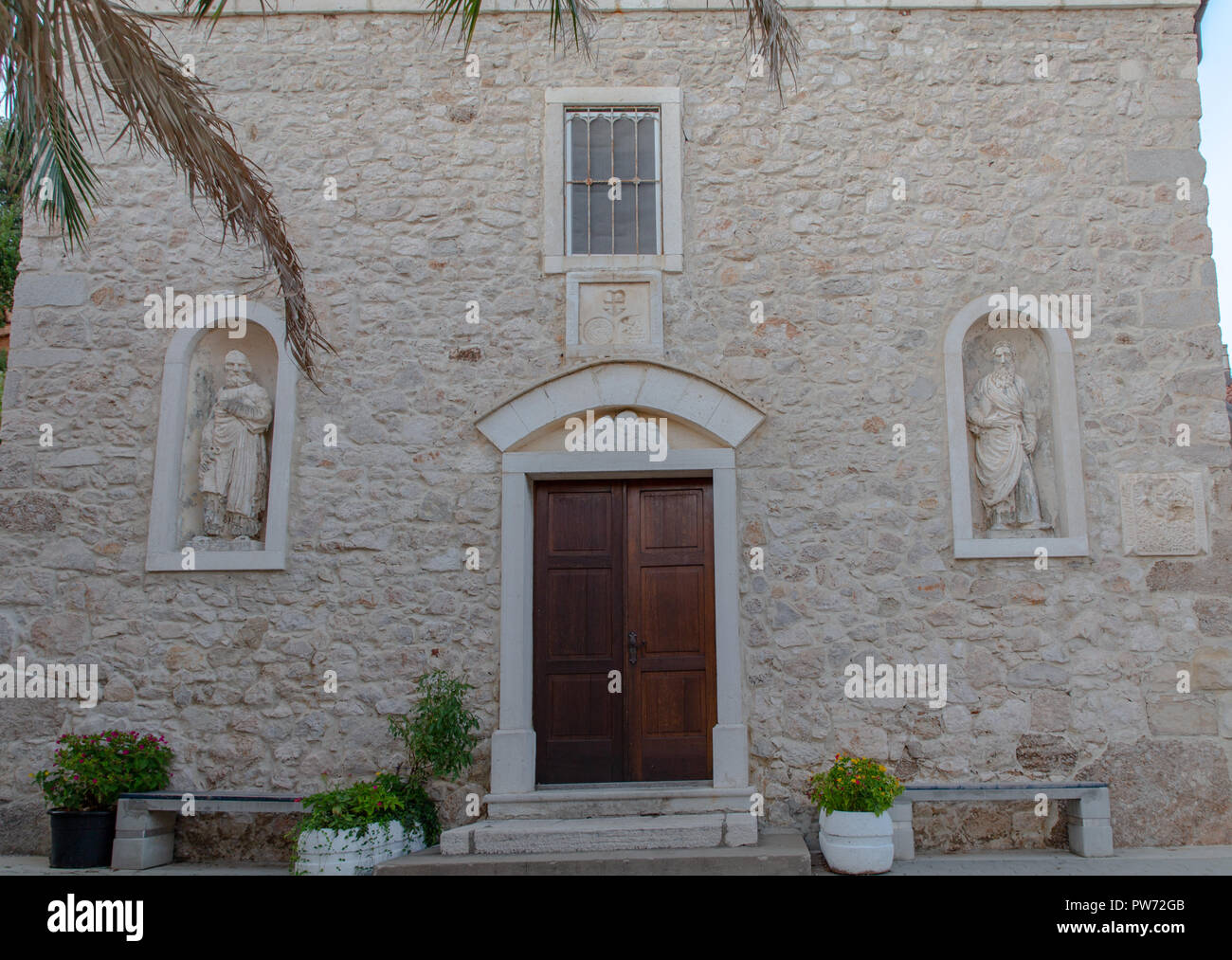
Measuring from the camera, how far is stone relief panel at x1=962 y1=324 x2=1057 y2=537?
629 centimetres

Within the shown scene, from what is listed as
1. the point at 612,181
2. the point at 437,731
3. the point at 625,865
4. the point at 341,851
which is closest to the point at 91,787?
the point at 341,851

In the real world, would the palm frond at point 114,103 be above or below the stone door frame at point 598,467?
above

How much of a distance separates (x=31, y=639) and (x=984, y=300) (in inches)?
261

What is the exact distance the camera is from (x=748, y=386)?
6422 millimetres

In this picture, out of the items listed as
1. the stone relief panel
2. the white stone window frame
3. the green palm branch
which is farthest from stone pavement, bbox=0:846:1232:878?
the white stone window frame

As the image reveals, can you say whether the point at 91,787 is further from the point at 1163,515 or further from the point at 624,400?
the point at 1163,515

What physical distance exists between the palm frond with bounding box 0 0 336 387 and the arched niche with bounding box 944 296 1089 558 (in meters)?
4.22

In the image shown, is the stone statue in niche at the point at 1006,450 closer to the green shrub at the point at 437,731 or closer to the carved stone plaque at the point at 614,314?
the carved stone plaque at the point at 614,314

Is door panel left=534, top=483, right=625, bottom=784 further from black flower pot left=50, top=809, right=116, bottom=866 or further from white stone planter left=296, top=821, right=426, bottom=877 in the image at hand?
black flower pot left=50, top=809, right=116, bottom=866

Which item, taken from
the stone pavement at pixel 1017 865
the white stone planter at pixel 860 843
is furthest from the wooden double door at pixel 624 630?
the stone pavement at pixel 1017 865

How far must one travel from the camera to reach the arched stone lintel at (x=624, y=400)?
6.35 metres

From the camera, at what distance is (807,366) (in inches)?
253

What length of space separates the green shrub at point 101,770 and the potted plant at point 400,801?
1.10 meters

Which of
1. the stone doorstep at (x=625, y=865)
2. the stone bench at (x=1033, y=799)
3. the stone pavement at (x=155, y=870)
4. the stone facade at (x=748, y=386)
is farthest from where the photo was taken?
the stone facade at (x=748, y=386)
